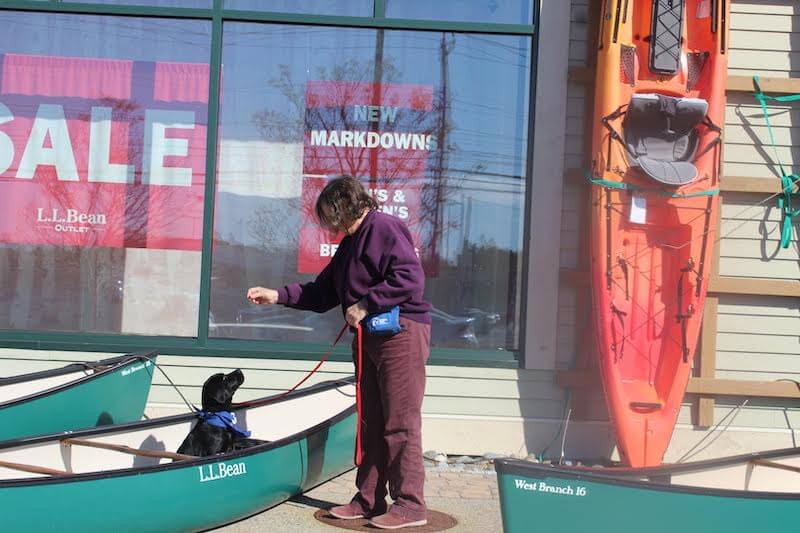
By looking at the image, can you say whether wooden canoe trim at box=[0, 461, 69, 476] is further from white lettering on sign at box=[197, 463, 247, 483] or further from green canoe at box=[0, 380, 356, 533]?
white lettering on sign at box=[197, 463, 247, 483]

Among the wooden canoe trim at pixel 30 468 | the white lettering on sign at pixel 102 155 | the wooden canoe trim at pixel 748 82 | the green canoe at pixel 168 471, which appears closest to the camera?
the green canoe at pixel 168 471

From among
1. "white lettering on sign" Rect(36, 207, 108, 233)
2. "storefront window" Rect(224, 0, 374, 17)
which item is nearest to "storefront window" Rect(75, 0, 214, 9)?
"storefront window" Rect(224, 0, 374, 17)

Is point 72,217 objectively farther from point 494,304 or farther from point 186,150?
point 494,304

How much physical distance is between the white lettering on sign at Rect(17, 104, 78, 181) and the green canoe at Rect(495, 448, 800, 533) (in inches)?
191

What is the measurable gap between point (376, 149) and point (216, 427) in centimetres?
306

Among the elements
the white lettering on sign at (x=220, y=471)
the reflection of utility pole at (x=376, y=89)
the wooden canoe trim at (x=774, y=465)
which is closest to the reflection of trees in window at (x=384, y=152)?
the reflection of utility pole at (x=376, y=89)

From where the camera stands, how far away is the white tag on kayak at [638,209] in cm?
737

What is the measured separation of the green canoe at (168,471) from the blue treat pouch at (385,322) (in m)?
0.75

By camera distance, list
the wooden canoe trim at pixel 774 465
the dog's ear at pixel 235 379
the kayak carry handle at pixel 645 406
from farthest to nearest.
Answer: the kayak carry handle at pixel 645 406
the dog's ear at pixel 235 379
the wooden canoe trim at pixel 774 465

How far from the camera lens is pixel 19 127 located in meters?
8.00

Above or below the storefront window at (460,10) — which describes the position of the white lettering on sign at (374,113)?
below

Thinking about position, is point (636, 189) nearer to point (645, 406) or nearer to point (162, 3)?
point (645, 406)

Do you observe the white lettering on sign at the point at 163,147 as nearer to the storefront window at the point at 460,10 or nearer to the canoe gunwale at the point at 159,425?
the storefront window at the point at 460,10

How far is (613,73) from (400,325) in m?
2.92
